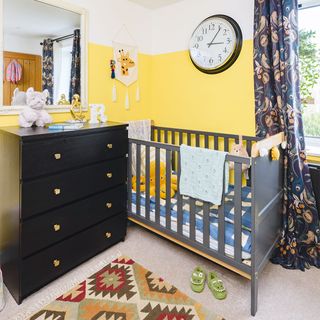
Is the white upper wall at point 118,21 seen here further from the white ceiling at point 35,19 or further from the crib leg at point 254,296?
the crib leg at point 254,296

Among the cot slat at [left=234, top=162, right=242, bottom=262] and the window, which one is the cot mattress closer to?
→ the cot slat at [left=234, top=162, right=242, bottom=262]

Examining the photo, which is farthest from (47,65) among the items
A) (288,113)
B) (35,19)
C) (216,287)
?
(216,287)

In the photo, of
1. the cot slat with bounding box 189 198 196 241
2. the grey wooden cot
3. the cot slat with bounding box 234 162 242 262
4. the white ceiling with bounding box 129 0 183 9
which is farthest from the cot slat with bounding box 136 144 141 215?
the white ceiling with bounding box 129 0 183 9

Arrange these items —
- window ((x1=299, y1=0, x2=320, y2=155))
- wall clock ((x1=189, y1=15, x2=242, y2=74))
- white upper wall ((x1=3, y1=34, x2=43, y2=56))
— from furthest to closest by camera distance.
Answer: wall clock ((x1=189, y1=15, x2=242, y2=74))
window ((x1=299, y1=0, x2=320, y2=155))
white upper wall ((x1=3, y1=34, x2=43, y2=56))

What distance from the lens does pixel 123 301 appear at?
171cm

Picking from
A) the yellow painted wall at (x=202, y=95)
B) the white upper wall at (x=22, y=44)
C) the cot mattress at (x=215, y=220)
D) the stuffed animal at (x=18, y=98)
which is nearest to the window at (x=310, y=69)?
the yellow painted wall at (x=202, y=95)

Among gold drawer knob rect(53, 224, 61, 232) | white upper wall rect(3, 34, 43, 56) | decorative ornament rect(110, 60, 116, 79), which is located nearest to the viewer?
gold drawer knob rect(53, 224, 61, 232)

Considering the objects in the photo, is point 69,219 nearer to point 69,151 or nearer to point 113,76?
point 69,151

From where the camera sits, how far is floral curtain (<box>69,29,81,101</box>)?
233 cm

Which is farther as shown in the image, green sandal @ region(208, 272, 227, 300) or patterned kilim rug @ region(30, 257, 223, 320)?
green sandal @ region(208, 272, 227, 300)

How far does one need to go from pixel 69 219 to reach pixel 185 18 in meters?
2.30

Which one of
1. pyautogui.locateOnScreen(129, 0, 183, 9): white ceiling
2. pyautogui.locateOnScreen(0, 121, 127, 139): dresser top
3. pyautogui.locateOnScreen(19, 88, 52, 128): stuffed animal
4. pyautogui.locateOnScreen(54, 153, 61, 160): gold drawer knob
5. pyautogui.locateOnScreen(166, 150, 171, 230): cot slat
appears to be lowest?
pyautogui.locateOnScreen(166, 150, 171, 230): cot slat

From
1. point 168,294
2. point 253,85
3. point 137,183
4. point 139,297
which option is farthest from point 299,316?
point 253,85

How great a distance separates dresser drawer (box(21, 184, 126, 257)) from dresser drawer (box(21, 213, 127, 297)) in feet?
0.18
